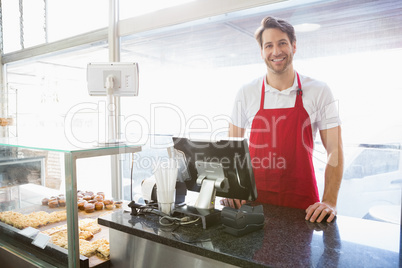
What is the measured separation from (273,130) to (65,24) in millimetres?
3340

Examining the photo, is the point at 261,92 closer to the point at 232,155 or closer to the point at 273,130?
the point at 273,130

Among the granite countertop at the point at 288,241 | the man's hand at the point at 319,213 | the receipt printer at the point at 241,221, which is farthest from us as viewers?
the man's hand at the point at 319,213

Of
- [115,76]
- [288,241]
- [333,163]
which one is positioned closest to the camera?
[288,241]

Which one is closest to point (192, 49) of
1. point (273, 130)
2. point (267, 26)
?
point (267, 26)

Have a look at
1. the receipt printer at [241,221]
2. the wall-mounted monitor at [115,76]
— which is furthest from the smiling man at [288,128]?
Result: the wall-mounted monitor at [115,76]

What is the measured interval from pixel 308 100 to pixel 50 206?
183 centimetres

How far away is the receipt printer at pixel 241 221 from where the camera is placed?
4.35 ft

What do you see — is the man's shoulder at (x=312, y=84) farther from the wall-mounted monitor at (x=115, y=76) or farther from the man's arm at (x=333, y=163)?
the wall-mounted monitor at (x=115, y=76)

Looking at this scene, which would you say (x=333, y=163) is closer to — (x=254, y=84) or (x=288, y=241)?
(x=254, y=84)

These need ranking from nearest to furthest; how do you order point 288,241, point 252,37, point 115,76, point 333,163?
point 288,241, point 115,76, point 333,163, point 252,37

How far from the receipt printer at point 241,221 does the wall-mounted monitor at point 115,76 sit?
2.99ft

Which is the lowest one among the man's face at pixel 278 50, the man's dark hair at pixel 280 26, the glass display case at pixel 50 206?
the glass display case at pixel 50 206

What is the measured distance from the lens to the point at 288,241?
1262 mm

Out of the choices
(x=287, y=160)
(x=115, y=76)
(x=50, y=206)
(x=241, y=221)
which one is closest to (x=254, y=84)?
(x=287, y=160)
